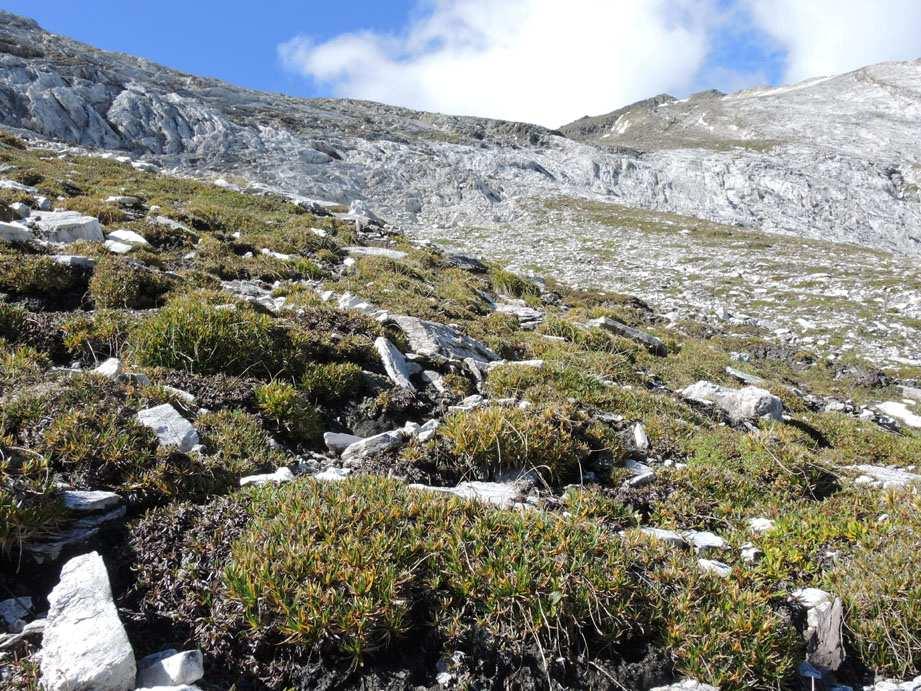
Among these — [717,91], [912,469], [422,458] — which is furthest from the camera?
[717,91]

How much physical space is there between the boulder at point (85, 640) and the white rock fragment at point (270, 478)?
4.83ft

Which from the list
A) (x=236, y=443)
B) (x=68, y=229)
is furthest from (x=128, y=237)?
(x=236, y=443)

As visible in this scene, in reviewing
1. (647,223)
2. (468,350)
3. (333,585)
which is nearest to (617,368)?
(468,350)

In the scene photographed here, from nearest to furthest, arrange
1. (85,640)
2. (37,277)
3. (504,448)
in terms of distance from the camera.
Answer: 1. (85,640)
2. (504,448)
3. (37,277)

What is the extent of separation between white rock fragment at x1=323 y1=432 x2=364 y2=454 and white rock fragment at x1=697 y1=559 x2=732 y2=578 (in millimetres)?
3822

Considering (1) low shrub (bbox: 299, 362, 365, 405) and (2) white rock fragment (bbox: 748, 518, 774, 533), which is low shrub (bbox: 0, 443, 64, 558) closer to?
(1) low shrub (bbox: 299, 362, 365, 405)

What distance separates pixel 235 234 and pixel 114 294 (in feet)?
27.4

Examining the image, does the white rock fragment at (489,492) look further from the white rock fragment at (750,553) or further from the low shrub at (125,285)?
the low shrub at (125,285)

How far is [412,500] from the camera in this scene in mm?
4520

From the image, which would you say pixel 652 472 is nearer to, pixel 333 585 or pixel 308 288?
pixel 333 585

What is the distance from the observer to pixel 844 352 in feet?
61.1

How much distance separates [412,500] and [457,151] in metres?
70.1

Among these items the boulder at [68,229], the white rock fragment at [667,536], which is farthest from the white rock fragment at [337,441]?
the boulder at [68,229]

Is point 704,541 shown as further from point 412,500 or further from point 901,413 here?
point 901,413
